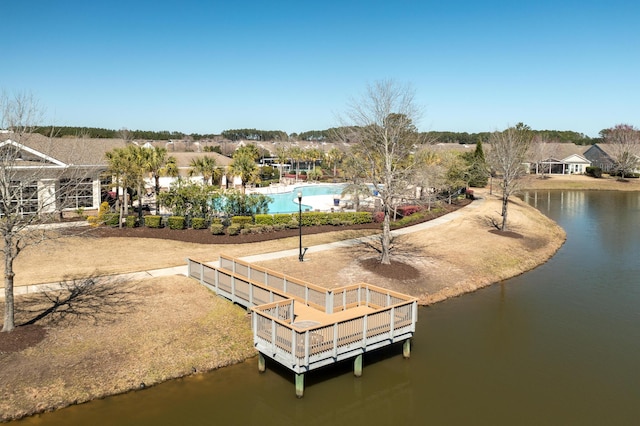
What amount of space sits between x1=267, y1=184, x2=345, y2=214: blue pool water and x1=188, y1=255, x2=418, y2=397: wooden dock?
705 inches

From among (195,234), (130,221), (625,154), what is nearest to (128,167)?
(130,221)

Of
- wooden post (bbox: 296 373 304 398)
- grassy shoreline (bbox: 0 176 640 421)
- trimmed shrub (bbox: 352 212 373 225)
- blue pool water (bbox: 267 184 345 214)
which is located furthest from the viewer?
blue pool water (bbox: 267 184 345 214)

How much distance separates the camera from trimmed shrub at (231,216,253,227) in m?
33.4

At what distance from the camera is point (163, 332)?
17422 millimetres

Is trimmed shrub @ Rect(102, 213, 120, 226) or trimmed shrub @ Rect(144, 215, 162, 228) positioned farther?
trimmed shrub @ Rect(102, 213, 120, 226)

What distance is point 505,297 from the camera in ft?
79.8

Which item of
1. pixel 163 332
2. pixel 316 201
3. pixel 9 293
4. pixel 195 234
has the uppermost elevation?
pixel 316 201

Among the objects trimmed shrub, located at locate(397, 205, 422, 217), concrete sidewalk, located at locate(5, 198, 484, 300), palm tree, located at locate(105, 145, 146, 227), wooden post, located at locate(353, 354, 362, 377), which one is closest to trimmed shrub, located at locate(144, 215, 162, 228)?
palm tree, located at locate(105, 145, 146, 227)

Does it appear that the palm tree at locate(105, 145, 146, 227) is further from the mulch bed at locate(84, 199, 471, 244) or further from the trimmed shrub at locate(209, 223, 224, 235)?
the trimmed shrub at locate(209, 223, 224, 235)

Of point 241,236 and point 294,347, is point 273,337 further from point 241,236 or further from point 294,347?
point 241,236

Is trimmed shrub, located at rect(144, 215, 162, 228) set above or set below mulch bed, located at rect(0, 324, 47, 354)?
above

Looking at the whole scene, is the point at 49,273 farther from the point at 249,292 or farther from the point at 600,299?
the point at 600,299

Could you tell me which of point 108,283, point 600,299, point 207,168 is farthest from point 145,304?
point 207,168

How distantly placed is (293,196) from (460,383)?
148 feet
